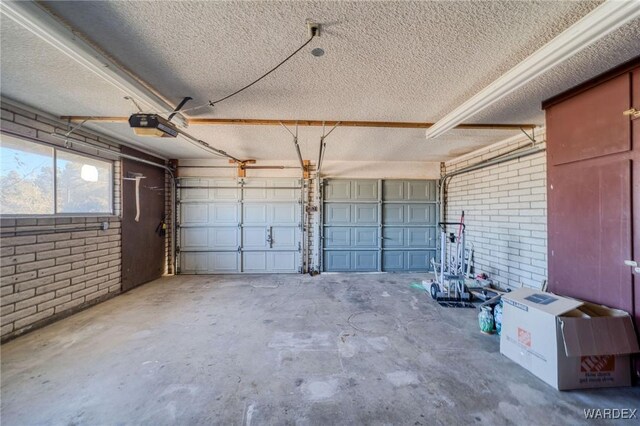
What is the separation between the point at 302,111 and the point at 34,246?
3590mm

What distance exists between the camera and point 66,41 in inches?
56.6

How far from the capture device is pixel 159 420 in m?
1.55

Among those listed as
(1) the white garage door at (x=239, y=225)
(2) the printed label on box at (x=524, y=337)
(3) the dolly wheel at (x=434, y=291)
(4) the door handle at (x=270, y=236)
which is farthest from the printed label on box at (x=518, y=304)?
(4) the door handle at (x=270, y=236)

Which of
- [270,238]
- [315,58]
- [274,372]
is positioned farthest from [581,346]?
[270,238]

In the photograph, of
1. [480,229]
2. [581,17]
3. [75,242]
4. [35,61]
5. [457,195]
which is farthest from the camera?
[457,195]

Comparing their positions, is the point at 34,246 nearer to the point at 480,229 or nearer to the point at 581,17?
the point at 581,17

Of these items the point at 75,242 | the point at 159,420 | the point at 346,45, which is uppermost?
the point at 346,45

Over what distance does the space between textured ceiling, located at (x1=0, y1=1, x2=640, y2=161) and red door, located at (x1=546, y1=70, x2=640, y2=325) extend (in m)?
0.30

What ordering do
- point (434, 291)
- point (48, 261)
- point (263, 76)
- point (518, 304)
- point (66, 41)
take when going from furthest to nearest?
point (434, 291), point (48, 261), point (518, 304), point (263, 76), point (66, 41)

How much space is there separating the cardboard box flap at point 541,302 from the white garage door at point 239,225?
13.1ft

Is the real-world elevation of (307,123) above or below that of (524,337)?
above

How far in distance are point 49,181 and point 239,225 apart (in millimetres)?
2970

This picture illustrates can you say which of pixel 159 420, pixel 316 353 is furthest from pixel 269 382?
pixel 159 420

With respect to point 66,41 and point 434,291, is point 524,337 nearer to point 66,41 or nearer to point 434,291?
point 434,291
